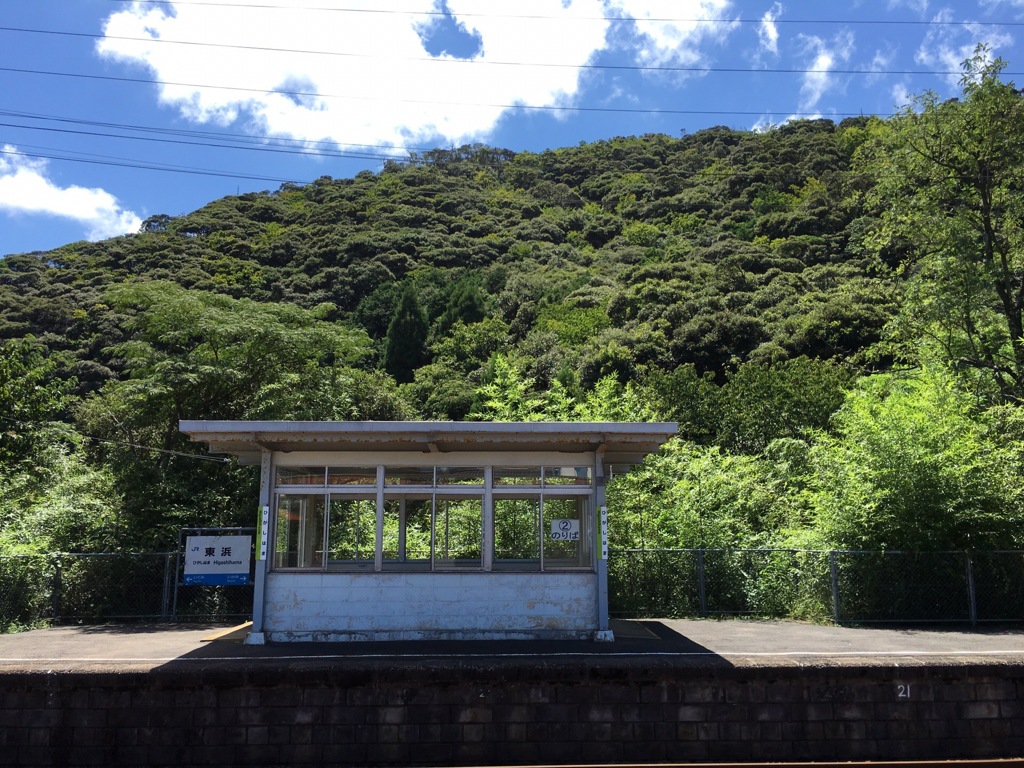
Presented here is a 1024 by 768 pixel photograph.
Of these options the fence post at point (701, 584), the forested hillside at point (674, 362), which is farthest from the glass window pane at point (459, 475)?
the forested hillside at point (674, 362)

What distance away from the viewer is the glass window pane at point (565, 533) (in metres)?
10.7

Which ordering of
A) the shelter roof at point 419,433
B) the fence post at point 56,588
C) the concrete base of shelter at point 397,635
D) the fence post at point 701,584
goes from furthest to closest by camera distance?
the fence post at point 701,584
the fence post at point 56,588
the concrete base of shelter at point 397,635
the shelter roof at point 419,433

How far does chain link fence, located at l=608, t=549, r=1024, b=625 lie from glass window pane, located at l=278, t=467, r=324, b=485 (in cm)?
581

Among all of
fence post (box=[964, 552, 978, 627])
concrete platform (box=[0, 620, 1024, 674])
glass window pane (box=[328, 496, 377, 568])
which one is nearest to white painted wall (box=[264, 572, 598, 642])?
concrete platform (box=[0, 620, 1024, 674])

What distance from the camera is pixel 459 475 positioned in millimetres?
10961

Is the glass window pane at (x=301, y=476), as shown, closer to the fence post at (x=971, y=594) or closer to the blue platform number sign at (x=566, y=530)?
the blue platform number sign at (x=566, y=530)

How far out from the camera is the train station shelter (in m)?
10.1

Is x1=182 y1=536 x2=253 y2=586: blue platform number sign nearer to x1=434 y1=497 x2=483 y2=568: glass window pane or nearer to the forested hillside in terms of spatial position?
the forested hillside

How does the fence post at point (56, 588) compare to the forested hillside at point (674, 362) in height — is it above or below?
below

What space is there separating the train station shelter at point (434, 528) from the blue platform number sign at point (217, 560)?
1.92 metres

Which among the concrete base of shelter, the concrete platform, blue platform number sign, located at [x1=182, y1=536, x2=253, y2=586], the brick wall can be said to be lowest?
the brick wall

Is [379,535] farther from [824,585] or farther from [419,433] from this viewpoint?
[824,585]

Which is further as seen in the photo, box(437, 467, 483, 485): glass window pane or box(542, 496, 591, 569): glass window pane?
box(437, 467, 483, 485): glass window pane

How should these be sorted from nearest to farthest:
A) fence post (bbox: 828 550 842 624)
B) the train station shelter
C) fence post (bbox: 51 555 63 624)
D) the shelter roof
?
the shelter roof
the train station shelter
fence post (bbox: 828 550 842 624)
fence post (bbox: 51 555 63 624)
